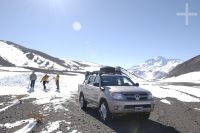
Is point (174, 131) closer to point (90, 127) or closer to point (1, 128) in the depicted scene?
point (90, 127)

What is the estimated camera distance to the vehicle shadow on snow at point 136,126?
11352mm

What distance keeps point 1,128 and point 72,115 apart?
3.93 meters

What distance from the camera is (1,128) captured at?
12312 mm

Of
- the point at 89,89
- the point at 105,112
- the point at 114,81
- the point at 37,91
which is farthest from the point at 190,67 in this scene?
the point at 105,112

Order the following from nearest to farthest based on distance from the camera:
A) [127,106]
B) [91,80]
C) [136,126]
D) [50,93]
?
[136,126]
[127,106]
[91,80]
[50,93]

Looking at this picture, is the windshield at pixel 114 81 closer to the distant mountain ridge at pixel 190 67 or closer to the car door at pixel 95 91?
the car door at pixel 95 91

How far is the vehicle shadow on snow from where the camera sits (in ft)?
37.2

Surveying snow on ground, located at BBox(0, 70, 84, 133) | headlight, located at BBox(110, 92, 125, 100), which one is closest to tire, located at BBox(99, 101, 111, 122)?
headlight, located at BBox(110, 92, 125, 100)

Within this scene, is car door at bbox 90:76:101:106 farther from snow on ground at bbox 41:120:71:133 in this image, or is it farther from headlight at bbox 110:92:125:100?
snow on ground at bbox 41:120:71:133

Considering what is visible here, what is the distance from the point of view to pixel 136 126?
481 inches

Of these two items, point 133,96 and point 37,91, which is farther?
point 37,91

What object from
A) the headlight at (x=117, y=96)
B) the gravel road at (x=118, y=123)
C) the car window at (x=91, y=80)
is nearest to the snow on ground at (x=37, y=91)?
the gravel road at (x=118, y=123)

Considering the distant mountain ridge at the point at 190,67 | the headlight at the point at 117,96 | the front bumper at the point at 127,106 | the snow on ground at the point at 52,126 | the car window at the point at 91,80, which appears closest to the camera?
the snow on ground at the point at 52,126

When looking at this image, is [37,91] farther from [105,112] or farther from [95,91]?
[105,112]
